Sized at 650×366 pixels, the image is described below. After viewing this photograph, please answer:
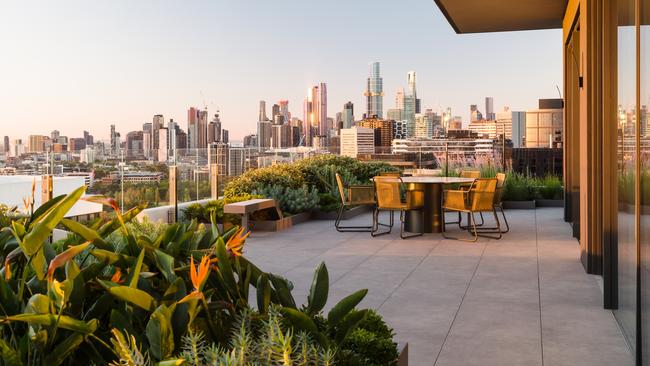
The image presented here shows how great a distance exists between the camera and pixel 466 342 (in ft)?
13.8

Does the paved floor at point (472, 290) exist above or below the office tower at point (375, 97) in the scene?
below

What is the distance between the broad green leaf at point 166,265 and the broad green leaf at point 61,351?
23 centimetres

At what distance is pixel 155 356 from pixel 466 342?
313cm

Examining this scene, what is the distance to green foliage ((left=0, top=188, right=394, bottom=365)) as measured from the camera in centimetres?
136

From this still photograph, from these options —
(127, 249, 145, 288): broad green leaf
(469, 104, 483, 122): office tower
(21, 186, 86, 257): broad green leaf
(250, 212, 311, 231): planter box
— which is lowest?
(250, 212, 311, 231): planter box

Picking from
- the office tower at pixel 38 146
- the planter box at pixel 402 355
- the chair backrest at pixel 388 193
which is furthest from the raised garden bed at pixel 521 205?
the planter box at pixel 402 355

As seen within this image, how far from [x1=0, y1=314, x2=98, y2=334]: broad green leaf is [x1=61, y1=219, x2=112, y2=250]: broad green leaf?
0.96ft

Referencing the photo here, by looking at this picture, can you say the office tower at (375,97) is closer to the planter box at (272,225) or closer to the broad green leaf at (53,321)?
the planter box at (272,225)

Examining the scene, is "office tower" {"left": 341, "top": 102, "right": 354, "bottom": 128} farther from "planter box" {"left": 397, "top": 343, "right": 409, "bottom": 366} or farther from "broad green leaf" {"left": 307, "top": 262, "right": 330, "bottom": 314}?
"broad green leaf" {"left": 307, "top": 262, "right": 330, "bottom": 314}

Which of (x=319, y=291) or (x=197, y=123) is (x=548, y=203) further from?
(x=197, y=123)

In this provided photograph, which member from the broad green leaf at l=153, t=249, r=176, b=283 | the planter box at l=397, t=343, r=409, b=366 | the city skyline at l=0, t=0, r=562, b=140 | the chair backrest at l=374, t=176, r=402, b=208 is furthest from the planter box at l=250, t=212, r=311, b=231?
the city skyline at l=0, t=0, r=562, b=140

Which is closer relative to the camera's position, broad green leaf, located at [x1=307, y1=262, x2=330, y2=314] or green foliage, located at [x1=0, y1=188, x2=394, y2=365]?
green foliage, located at [x1=0, y1=188, x2=394, y2=365]

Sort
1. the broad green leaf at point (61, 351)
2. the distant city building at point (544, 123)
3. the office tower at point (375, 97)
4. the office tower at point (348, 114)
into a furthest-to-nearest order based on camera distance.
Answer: the office tower at point (375, 97) → the office tower at point (348, 114) → the distant city building at point (544, 123) → the broad green leaf at point (61, 351)

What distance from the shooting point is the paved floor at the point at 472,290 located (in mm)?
4086
